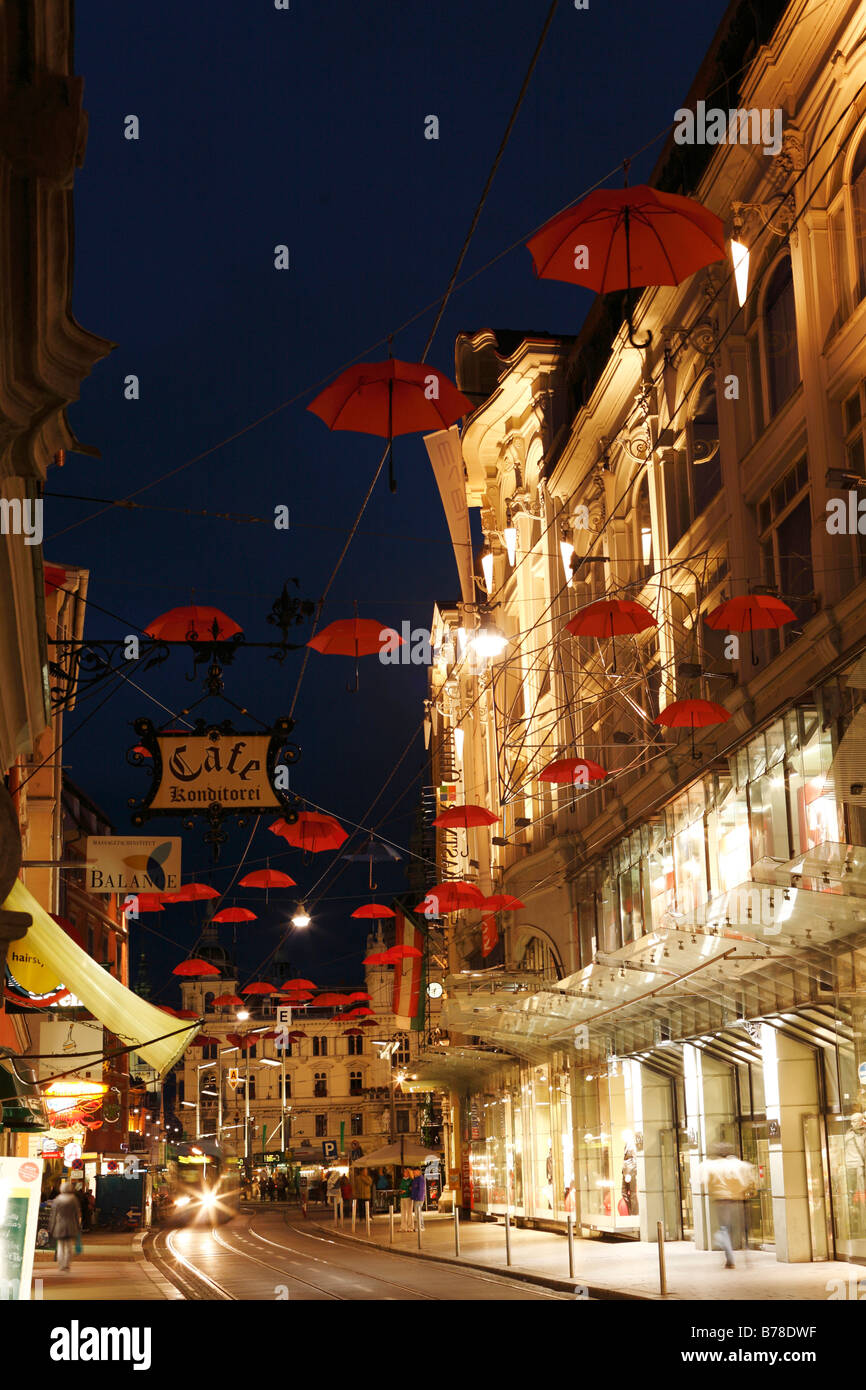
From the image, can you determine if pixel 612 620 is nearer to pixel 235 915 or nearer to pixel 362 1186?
pixel 235 915

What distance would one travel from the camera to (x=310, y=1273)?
26.5 meters

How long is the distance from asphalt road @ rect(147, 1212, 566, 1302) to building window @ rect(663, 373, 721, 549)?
13.4 metres

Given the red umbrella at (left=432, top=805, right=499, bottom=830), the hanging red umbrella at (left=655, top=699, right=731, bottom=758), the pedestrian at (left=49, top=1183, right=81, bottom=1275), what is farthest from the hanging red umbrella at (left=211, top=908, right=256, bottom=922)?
the hanging red umbrella at (left=655, top=699, right=731, bottom=758)

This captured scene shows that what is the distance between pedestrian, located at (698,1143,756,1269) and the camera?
19750 millimetres

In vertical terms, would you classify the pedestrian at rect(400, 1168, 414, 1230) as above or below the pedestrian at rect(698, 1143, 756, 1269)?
below

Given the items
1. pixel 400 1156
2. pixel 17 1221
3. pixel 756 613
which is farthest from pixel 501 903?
pixel 17 1221

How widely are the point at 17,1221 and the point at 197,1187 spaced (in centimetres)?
6935

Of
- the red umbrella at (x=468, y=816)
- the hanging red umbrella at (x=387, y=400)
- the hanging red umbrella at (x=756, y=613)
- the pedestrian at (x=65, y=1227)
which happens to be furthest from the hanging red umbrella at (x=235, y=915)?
the hanging red umbrella at (x=387, y=400)

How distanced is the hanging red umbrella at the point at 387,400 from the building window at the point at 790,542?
8.40 m

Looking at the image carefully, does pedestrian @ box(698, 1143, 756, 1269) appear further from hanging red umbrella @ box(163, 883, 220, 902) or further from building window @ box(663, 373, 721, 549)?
hanging red umbrella @ box(163, 883, 220, 902)
